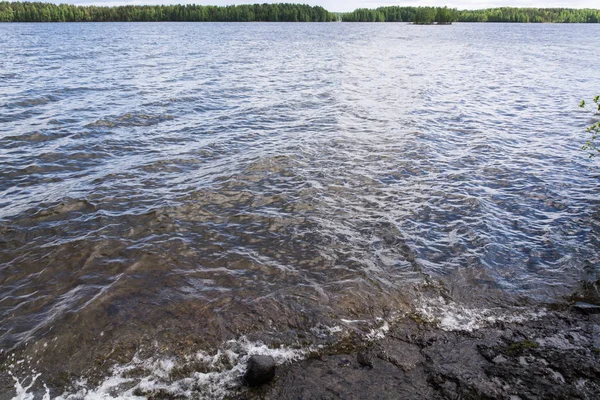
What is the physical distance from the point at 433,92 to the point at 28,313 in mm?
26380

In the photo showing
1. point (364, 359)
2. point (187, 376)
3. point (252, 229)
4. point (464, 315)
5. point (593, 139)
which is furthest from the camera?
point (593, 139)

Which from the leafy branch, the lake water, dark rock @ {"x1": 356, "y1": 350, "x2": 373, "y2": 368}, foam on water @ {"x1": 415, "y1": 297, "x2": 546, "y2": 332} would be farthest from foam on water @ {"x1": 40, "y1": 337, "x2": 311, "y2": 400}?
the leafy branch

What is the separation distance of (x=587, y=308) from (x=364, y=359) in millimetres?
4170

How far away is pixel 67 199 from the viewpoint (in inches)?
423

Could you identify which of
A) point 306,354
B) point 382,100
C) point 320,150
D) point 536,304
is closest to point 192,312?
point 306,354

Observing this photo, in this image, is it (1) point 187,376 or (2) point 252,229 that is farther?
(2) point 252,229

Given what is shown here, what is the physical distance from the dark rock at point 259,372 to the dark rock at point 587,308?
5418 millimetres

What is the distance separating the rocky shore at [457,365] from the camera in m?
5.20

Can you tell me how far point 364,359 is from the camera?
5.80 m

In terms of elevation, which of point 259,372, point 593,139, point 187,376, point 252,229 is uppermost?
point 593,139

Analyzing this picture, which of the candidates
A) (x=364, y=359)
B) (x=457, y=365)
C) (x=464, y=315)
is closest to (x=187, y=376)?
(x=364, y=359)

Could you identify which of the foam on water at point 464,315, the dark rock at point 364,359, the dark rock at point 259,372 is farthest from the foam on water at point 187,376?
the foam on water at point 464,315

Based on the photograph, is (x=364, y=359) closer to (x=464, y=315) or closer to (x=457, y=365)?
(x=457, y=365)

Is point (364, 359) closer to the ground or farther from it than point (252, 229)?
closer to the ground
